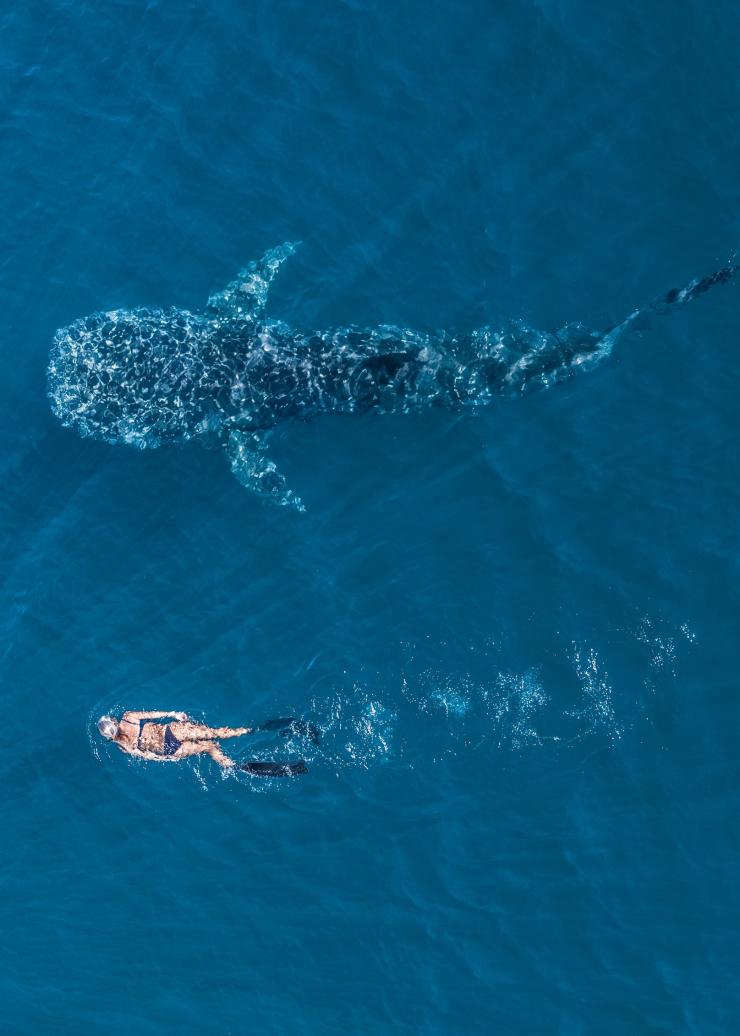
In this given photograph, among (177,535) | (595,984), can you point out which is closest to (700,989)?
(595,984)

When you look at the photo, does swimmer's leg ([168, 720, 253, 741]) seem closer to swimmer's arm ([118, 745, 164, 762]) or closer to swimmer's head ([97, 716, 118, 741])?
swimmer's arm ([118, 745, 164, 762])

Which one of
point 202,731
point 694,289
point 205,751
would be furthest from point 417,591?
point 694,289

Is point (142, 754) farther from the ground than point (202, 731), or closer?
closer

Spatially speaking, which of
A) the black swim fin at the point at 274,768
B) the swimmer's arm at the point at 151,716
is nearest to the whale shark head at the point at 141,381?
the swimmer's arm at the point at 151,716

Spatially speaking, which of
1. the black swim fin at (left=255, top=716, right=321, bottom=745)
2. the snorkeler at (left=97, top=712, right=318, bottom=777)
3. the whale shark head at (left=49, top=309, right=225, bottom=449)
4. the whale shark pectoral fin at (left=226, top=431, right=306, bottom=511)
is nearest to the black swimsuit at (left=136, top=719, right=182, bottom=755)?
the snorkeler at (left=97, top=712, right=318, bottom=777)

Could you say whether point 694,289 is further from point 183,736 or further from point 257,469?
point 183,736

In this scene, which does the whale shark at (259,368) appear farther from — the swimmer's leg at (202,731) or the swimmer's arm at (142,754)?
Result: the swimmer's arm at (142,754)
